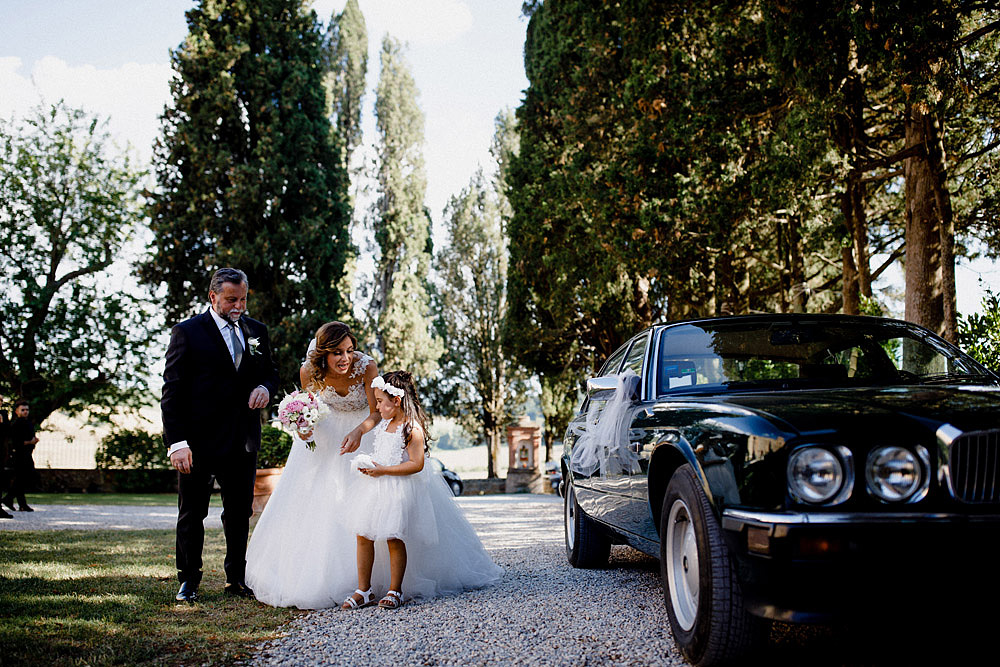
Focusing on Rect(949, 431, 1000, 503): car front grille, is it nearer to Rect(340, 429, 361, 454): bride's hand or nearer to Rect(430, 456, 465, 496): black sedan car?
Rect(340, 429, 361, 454): bride's hand

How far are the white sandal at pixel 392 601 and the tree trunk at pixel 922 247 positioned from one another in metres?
7.60

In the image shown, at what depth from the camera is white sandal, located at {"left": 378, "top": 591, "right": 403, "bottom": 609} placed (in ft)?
14.6

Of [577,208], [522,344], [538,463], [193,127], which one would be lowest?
[538,463]

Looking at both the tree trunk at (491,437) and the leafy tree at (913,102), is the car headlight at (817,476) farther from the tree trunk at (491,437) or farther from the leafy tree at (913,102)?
the tree trunk at (491,437)

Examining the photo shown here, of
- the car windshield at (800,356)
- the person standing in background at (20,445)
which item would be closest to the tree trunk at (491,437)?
the person standing in background at (20,445)

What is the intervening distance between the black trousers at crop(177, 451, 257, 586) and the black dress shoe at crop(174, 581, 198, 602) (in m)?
0.03

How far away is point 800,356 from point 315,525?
10.7 feet

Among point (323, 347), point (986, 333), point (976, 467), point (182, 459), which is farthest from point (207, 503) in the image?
point (986, 333)

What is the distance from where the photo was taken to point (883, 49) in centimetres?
744

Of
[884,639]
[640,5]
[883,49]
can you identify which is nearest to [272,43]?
[640,5]

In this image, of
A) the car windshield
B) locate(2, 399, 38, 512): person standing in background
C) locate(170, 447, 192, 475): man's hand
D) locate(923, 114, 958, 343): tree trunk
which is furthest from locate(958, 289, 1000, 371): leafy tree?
locate(2, 399, 38, 512): person standing in background

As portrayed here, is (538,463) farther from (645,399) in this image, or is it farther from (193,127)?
(645,399)

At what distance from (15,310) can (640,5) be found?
2212cm

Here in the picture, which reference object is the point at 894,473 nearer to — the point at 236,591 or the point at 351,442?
the point at 351,442
